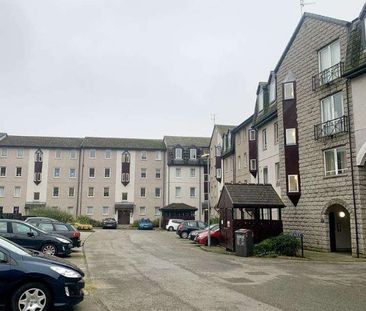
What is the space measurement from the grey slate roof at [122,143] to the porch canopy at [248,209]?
38.5 metres

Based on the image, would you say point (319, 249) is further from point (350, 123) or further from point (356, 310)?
point (356, 310)

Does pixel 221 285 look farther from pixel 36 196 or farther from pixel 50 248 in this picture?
pixel 36 196

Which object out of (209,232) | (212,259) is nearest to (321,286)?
(212,259)

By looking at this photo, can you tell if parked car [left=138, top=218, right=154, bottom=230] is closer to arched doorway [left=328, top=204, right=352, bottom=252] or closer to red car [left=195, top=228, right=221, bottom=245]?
red car [left=195, top=228, right=221, bottom=245]

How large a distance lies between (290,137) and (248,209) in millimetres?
5186

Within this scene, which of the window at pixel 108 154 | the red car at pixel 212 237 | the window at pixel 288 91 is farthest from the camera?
the window at pixel 108 154

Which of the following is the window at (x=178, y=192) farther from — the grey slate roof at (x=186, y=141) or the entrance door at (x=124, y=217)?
the entrance door at (x=124, y=217)

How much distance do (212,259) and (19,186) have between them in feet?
152

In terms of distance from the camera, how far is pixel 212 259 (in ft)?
59.9

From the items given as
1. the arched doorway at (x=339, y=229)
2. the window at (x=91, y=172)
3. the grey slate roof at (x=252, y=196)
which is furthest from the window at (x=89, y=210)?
the arched doorway at (x=339, y=229)

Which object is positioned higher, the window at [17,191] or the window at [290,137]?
the window at [290,137]

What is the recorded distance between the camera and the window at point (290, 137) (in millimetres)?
24562

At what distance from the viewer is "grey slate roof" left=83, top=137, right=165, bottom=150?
197 ft

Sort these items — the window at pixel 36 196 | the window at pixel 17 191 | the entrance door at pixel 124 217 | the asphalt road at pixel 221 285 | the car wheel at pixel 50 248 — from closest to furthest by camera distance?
1. the asphalt road at pixel 221 285
2. the car wheel at pixel 50 248
3. the window at pixel 17 191
4. the window at pixel 36 196
5. the entrance door at pixel 124 217
